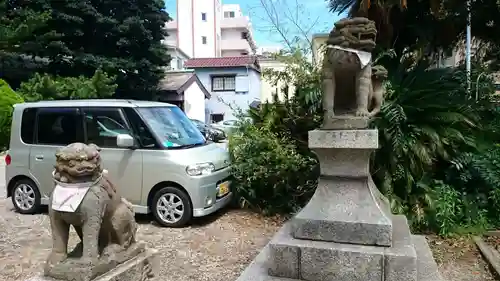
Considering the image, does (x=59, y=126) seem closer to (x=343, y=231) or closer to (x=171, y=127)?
(x=171, y=127)

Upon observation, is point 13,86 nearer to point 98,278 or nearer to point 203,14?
point 98,278

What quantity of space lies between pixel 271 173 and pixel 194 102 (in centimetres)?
Result: 1886

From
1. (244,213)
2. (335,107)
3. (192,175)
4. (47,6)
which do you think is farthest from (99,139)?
(47,6)

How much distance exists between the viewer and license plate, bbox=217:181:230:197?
5820 millimetres

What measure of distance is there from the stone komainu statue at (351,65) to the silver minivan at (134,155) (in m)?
2.69

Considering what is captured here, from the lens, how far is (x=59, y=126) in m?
5.93

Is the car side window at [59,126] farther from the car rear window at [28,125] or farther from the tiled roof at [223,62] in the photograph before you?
the tiled roof at [223,62]

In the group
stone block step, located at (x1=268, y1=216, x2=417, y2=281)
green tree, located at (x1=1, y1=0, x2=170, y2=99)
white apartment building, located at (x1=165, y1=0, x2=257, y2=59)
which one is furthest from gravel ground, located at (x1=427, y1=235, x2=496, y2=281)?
white apartment building, located at (x1=165, y1=0, x2=257, y2=59)

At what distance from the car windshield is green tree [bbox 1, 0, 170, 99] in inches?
429

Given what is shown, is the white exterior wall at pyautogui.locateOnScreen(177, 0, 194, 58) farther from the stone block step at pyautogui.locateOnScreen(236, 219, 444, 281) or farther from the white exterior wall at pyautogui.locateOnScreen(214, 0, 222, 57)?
the stone block step at pyautogui.locateOnScreen(236, 219, 444, 281)

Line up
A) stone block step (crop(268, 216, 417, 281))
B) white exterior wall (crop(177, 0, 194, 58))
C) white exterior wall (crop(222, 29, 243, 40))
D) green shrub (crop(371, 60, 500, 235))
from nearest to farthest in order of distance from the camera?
stone block step (crop(268, 216, 417, 281)), green shrub (crop(371, 60, 500, 235)), white exterior wall (crop(177, 0, 194, 58)), white exterior wall (crop(222, 29, 243, 40))

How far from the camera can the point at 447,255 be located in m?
4.52

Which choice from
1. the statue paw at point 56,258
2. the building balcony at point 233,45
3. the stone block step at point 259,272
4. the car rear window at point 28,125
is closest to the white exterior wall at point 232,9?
the building balcony at point 233,45

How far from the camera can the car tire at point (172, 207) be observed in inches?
211
